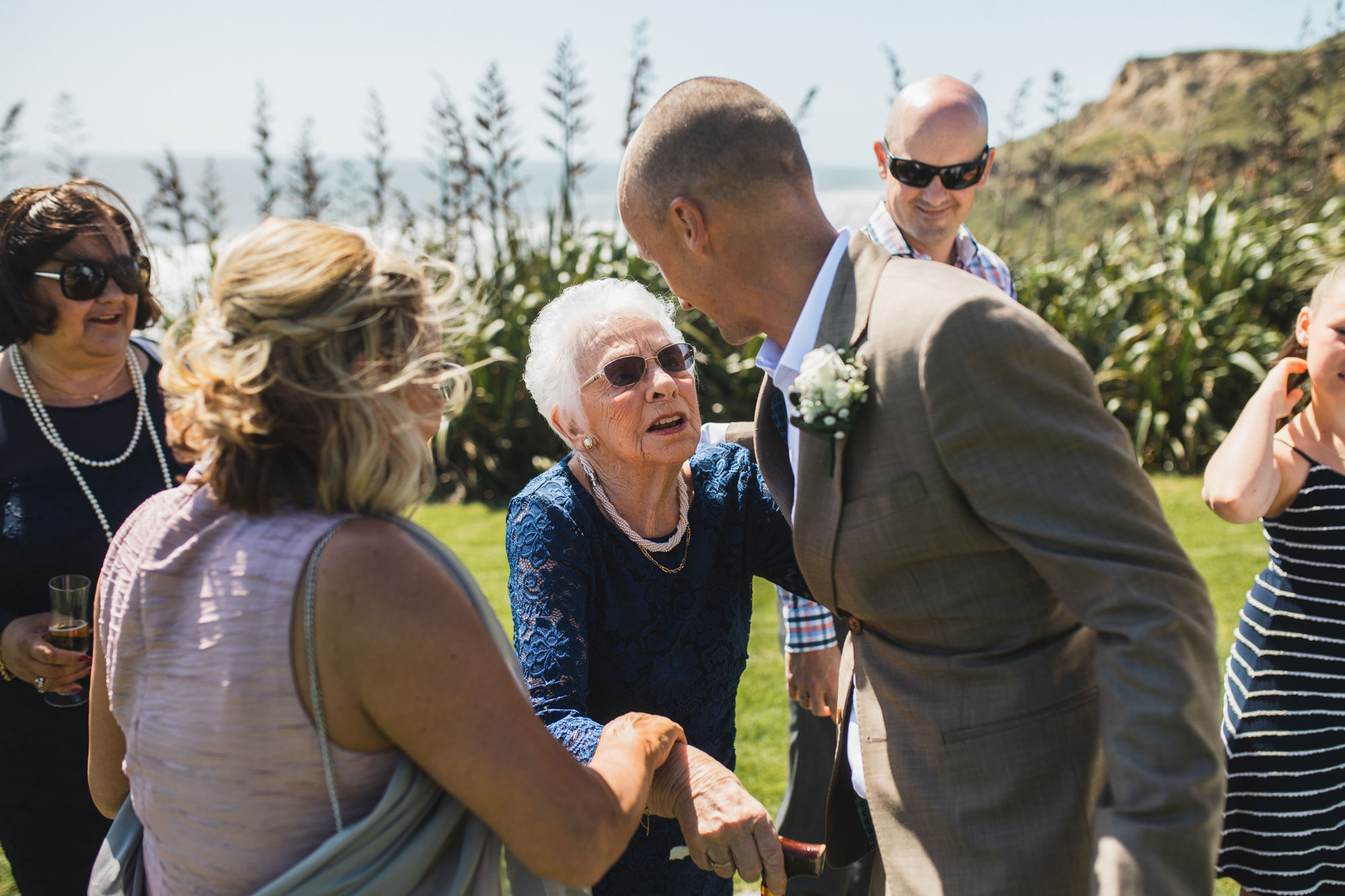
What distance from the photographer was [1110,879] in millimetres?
1423

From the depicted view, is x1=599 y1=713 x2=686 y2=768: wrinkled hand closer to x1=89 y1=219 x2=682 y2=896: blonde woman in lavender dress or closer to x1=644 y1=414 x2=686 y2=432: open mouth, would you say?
x1=89 y1=219 x2=682 y2=896: blonde woman in lavender dress

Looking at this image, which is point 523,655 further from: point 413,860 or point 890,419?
point 890,419

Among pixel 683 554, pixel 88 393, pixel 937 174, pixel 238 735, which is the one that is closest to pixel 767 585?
pixel 937 174

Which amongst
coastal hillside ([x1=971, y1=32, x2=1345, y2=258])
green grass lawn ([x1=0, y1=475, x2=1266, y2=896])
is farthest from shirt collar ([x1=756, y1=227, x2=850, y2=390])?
coastal hillside ([x1=971, y1=32, x2=1345, y2=258])

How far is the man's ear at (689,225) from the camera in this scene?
1.89 metres

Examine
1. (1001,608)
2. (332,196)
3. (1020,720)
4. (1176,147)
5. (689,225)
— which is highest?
(1176,147)

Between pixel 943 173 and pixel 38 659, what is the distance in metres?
3.68

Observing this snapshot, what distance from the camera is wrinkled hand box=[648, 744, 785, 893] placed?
1867 millimetres

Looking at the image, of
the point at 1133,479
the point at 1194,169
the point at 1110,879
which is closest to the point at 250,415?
the point at 1133,479

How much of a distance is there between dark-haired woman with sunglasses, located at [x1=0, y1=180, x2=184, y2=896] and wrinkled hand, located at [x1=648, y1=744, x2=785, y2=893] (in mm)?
1762

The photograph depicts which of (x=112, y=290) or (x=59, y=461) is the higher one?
(x=112, y=290)

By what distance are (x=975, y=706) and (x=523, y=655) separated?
1022mm

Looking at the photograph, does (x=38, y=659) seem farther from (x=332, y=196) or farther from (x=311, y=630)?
(x=332, y=196)

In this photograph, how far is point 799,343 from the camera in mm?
1817
